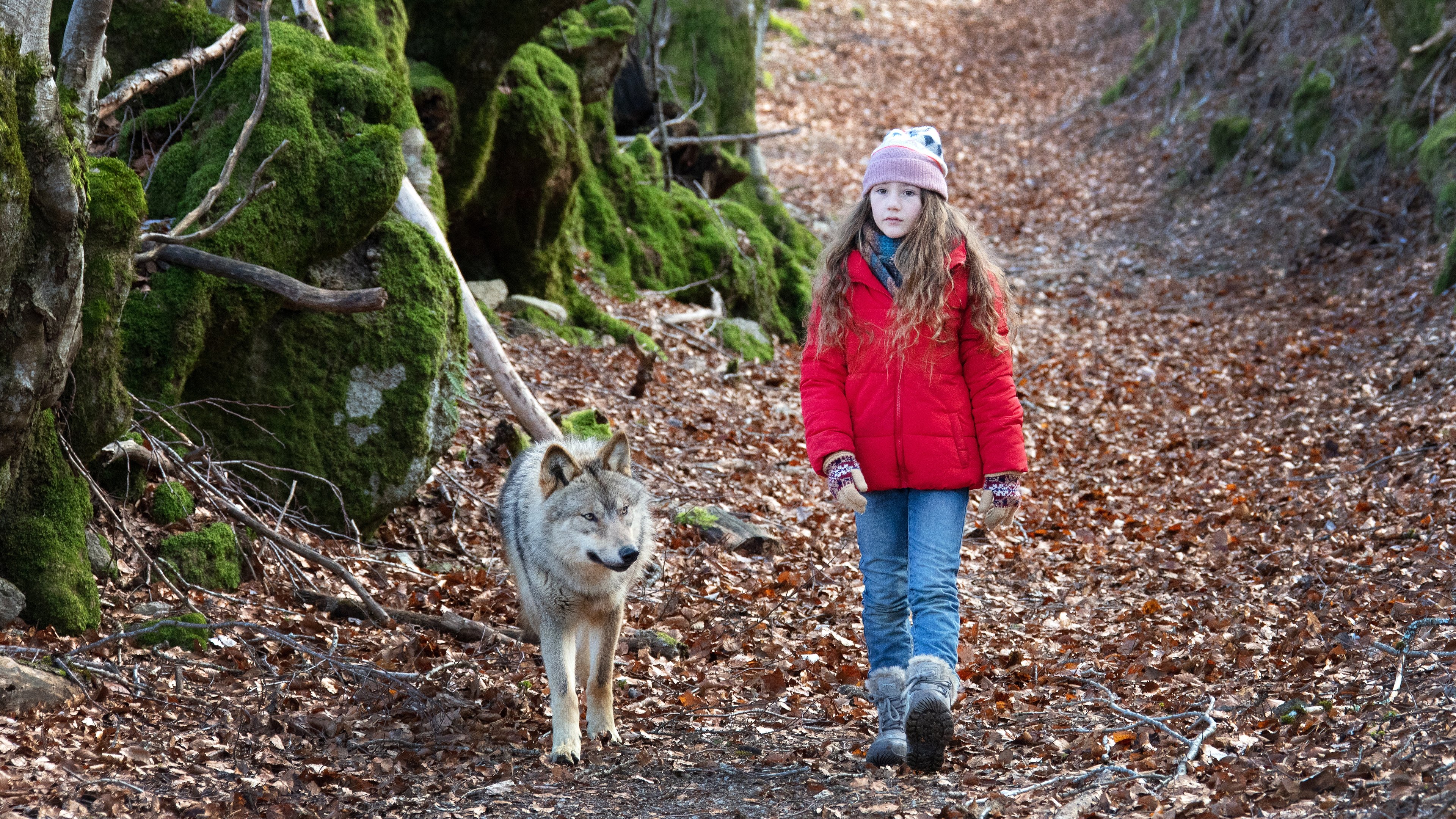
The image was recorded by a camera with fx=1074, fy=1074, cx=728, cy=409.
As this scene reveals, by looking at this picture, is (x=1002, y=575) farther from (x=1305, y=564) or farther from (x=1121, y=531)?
(x=1305, y=564)

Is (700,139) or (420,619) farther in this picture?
(700,139)

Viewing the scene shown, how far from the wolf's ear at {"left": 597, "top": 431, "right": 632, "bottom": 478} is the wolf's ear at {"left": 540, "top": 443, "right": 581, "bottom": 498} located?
0.14 m

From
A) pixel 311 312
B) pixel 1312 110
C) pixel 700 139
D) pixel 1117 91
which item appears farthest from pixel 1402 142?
pixel 311 312

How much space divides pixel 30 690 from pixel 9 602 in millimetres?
617

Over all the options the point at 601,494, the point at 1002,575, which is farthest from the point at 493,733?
the point at 1002,575

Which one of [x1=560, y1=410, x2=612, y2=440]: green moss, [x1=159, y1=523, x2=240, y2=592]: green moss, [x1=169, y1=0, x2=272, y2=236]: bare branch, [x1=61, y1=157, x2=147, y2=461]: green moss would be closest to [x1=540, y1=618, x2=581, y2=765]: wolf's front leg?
[x1=159, y1=523, x2=240, y2=592]: green moss

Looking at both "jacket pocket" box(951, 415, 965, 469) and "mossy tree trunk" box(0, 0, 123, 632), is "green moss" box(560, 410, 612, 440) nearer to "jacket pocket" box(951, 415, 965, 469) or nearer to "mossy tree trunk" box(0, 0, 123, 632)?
"mossy tree trunk" box(0, 0, 123, 632)

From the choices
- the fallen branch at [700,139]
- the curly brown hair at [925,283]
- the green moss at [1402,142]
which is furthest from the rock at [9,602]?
the green moss at [1402,142]

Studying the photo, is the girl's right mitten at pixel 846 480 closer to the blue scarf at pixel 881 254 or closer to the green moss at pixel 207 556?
the blue scarf at pixel 881 254

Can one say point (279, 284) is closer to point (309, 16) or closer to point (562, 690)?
point (562, 690)

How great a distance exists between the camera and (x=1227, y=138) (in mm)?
17891

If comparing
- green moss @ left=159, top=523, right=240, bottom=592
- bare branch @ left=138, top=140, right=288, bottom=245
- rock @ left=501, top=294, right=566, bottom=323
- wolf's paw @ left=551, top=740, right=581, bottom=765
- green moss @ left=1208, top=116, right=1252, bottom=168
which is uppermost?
green moss @ left=1208, top=116, right=1252, bottom=168

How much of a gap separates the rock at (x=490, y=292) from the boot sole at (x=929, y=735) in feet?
23.5

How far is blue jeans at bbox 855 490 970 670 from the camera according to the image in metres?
4.61
